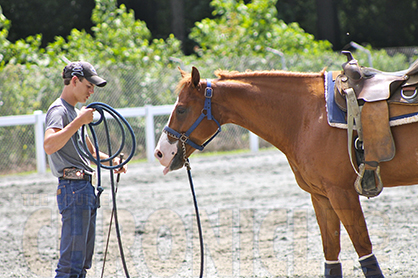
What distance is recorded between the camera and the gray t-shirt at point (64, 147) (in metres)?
3.03

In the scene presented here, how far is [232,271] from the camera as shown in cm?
408

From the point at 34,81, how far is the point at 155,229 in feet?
19.1

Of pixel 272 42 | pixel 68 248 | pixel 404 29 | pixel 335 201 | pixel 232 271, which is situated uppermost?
pixel 404 29

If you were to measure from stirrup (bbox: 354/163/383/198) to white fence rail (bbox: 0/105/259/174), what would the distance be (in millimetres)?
6995

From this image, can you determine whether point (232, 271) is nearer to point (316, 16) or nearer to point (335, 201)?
point (335, 201)

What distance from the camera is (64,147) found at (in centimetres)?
310

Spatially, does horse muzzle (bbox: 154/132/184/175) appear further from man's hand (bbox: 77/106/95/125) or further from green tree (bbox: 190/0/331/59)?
green tree (bbox: 190/0/331/59)

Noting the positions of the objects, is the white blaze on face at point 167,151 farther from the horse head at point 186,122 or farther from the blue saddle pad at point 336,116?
the blue saddle pad at point 336,116

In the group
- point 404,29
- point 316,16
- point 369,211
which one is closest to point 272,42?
point 369,211

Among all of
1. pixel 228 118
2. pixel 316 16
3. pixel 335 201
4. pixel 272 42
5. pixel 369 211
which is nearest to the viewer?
pixel 335 201

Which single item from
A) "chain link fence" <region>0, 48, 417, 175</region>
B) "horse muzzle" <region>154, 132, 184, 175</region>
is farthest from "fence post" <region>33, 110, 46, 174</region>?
"horse muzzle" <region>154, 132, 184, 175</region>

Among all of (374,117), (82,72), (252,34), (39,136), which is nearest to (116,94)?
(39,136)

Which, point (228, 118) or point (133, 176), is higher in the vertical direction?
point (228, 118)

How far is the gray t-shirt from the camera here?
3.03 meters
